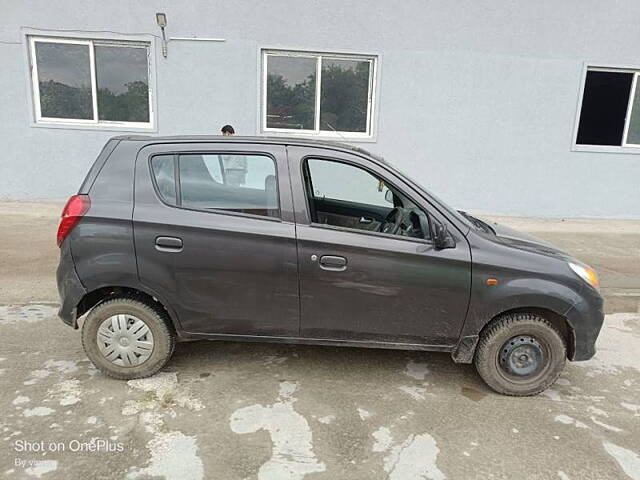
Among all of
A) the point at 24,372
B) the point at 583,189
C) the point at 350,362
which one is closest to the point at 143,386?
the point at 24,372

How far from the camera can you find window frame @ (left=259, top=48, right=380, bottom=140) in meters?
8.99

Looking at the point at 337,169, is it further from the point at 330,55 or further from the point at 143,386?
the point at 330,55

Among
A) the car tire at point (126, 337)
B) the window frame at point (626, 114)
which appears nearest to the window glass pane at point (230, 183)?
the car tire at point (126, 337)

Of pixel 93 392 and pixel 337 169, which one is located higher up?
pixel 337 169

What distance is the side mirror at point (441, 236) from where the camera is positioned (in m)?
3.07

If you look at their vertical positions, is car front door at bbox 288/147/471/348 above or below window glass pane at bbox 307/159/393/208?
below

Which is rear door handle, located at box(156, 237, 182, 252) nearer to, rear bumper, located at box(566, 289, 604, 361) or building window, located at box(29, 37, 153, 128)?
rear bumper, located at box(566, 289, 604, 361)

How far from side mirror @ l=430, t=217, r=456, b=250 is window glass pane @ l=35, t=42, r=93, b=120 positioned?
8.42m

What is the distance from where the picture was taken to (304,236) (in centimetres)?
311

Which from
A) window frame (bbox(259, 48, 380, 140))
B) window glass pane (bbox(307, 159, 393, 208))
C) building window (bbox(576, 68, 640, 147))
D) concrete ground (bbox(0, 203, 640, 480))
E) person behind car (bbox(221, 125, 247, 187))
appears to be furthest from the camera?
building window (bbox(576, 68, 640, 147))

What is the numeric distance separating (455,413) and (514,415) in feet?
1.29

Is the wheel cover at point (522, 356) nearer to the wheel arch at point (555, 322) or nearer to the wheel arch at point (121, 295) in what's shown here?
the wheel arch at point (555, 322)

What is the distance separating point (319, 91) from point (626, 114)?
6.54m

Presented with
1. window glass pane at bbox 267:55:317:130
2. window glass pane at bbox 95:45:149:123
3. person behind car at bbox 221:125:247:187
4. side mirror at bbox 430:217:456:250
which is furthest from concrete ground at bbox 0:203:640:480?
window glass pane at bbox 267:55:317:130
